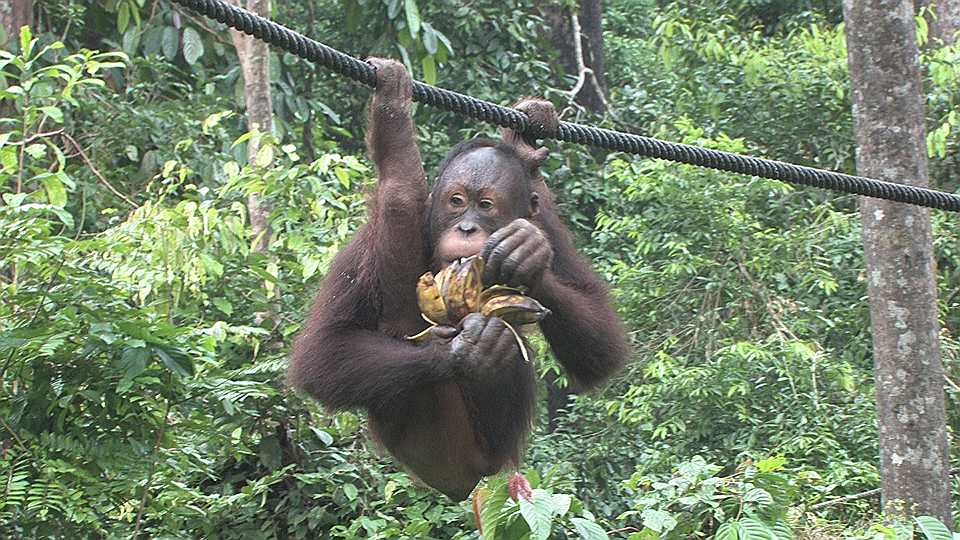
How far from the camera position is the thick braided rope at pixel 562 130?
278cm

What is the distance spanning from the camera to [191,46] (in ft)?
23.7

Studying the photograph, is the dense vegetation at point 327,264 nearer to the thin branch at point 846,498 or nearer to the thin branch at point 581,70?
the thin branch at point 846,498

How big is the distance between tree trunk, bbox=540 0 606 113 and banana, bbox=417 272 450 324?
6.23 meters

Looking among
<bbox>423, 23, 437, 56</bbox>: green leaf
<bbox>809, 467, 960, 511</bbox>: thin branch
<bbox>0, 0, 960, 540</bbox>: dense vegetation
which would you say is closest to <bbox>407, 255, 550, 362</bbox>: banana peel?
<bbox>0, 0, 960, 540</bbox>: dense vegetation

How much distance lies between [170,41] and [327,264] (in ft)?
9.37

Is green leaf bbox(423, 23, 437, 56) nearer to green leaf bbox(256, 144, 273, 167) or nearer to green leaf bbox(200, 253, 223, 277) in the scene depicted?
green leaf bbox(256, 144, 273, 167)

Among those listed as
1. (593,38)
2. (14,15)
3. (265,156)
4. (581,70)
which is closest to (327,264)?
(265,156)

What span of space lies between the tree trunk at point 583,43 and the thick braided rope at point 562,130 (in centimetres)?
548

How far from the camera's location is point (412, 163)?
328cm

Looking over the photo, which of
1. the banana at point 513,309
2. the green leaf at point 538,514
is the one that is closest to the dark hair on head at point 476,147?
the banana at point 513,309

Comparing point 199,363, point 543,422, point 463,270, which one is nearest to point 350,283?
point 463,270

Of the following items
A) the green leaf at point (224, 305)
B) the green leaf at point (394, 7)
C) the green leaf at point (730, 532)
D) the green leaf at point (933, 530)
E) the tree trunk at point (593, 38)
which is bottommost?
the tree trunk at point (593, 38)

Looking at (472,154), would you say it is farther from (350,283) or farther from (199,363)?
(199,363)

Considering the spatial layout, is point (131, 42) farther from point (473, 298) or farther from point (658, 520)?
point (473, 298)
